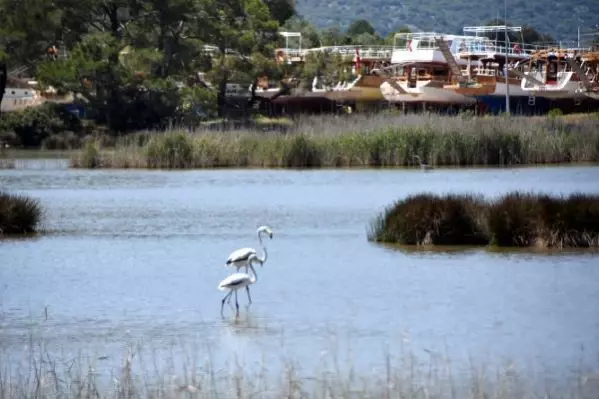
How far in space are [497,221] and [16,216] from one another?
29.4 feet

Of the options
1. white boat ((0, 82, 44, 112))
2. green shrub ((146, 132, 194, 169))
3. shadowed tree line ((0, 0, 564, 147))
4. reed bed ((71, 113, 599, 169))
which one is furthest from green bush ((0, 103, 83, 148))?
green shrub ((146, 132, 194, 169))

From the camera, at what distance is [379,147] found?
42719 millimetres

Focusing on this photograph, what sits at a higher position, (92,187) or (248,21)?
(248,21)

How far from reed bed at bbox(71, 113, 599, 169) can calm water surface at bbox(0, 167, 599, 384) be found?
10.5 metres

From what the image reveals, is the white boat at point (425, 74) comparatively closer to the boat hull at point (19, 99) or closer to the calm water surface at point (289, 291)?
the boat hull at point (19, 99)

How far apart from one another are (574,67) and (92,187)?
163 ft

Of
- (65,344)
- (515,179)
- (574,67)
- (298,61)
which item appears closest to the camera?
(65,344)

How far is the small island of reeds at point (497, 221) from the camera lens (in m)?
21.1

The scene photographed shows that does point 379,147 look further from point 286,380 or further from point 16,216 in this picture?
point 286,380

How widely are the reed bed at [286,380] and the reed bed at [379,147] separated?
2914 centimetres

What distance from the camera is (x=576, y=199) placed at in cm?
2166

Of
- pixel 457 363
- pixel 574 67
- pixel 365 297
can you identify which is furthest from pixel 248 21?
pixel 457 363

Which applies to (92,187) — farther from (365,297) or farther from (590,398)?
(590,398)

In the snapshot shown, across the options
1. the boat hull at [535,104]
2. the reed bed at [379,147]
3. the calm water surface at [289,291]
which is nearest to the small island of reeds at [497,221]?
the calm water surface at [289,291]
